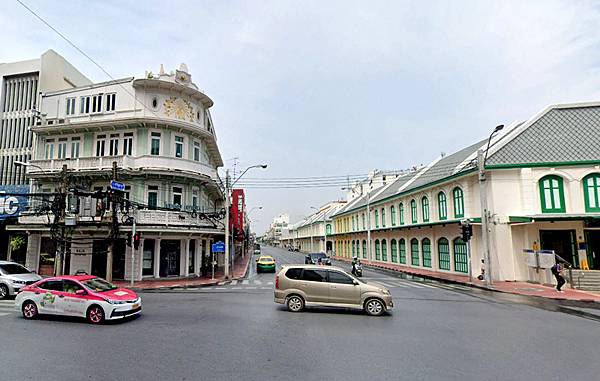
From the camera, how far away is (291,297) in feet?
41.5

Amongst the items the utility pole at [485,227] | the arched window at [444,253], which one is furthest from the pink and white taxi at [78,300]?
the arched window at [444,253]

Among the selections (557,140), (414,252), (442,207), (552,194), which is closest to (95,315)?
(552,194)

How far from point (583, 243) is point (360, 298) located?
18.8 meters

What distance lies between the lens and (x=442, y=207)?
2964 centimetres

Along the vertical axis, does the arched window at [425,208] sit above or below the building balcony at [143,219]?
above

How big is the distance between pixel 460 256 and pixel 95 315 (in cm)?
2491

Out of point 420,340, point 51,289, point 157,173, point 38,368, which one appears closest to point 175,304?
point 51,289

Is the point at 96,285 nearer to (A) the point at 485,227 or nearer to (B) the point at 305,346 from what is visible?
(B) the point at 305,346

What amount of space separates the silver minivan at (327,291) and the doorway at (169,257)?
1557cm

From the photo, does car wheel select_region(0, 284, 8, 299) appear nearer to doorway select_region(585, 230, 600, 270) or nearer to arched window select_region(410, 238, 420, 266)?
arched window select_region(410, 238, 420, 266)

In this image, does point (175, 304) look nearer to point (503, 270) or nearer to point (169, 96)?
point (169, 96)

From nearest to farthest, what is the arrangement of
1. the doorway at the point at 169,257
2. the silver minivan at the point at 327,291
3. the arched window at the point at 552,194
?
the silver minivan at the point at 327,291 → the arched window at the point at 552,194 → the doorway at the point at 169,257

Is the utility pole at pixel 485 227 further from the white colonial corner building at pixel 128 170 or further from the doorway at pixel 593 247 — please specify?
the white colonial corner building at pixel 128 170

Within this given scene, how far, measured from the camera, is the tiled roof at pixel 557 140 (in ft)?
76.1
